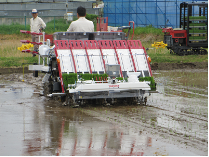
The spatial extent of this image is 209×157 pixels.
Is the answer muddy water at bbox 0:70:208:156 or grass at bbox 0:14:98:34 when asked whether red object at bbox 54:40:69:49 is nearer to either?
muddy water at bbox 0:70:208:156

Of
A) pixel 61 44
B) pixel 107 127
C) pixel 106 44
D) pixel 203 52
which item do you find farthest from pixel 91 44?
pixel 203 52

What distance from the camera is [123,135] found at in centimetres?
684

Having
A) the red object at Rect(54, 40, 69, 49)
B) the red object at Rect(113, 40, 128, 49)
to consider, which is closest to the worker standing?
the red object at Rect(54, 40, 69, 49)

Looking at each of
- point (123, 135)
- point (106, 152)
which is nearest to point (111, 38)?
point (123, 135)

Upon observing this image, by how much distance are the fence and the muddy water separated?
1018 inches

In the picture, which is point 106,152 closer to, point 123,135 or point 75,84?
point 123,135

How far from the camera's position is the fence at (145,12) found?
36.2 meters

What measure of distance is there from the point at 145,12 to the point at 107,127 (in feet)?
101

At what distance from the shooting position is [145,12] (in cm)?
3709

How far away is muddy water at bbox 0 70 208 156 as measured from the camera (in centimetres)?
600

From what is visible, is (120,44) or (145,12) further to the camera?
(145,12)

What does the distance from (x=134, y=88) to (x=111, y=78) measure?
74 centimetres

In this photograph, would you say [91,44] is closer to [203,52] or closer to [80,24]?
[80,24]

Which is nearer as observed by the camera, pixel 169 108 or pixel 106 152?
pixel 106 152
